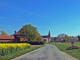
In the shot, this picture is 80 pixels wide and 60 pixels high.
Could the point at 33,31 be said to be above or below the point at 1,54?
above

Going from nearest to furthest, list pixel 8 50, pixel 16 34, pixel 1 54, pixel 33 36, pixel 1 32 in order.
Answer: pixel 1 54 → pixel 8 50 → pixel 33 36 → pixel 16 34 → pixel 1 32

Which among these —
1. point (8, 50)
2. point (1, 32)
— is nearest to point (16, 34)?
point (1, 32)

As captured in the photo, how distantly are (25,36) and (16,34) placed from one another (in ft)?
50.4

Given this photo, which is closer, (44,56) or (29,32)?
(44,56)

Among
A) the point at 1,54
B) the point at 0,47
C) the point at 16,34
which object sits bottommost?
the point at 1,54

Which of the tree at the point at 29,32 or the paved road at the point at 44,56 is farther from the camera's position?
the tree at the point at 29,32

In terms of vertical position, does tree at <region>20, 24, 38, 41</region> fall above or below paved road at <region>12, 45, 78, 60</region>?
above

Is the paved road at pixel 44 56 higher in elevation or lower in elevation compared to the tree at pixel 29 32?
lower

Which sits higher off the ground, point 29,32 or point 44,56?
point 29,32

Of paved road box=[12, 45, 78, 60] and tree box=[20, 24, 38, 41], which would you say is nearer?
paved road box=[12, 45, 78, 60]

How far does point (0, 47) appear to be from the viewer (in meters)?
15.3

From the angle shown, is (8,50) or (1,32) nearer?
Result: (8,50)

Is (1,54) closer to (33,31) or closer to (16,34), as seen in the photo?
(33,31)

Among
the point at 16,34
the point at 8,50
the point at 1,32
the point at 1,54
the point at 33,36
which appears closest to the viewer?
the point at 1,54
